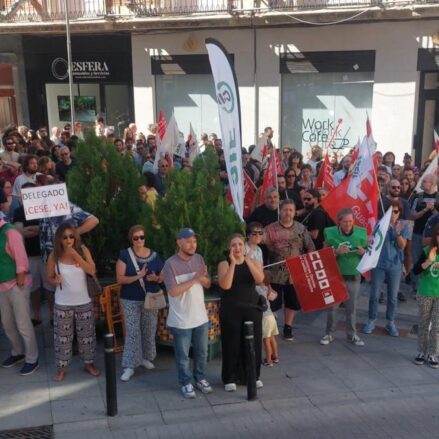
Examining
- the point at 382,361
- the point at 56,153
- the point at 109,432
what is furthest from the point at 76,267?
the point at 56,153

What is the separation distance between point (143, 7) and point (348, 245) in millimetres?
13951

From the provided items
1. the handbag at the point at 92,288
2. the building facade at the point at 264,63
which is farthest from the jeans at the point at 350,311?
the building facade at the point at 264,63

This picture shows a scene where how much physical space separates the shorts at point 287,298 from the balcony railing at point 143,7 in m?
11.1

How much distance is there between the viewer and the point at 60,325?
241 inches

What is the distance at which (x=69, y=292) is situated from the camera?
605cm

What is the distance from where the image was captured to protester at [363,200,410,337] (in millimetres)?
7402

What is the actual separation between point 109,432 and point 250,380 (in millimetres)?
1396

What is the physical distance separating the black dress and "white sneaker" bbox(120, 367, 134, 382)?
3.34 ft

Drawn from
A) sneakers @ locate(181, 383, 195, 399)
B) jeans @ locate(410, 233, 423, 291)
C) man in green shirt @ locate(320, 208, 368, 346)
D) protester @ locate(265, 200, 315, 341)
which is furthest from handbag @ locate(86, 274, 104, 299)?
jeans @ locate(410, 233, 423, 291)

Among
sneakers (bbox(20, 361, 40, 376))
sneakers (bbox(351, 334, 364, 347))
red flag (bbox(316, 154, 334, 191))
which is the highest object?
red flag (bbox(316, 154, 334, 191))

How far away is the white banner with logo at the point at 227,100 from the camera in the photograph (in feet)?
19.7

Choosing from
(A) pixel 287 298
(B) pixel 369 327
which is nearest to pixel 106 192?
(A) pixel 287 298

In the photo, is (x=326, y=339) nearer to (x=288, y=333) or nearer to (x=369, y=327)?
(x=288, y=333)

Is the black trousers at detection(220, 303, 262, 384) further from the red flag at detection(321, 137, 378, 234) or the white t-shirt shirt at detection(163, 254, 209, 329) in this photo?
the red flag at detection(321, 137, 378, 234)
